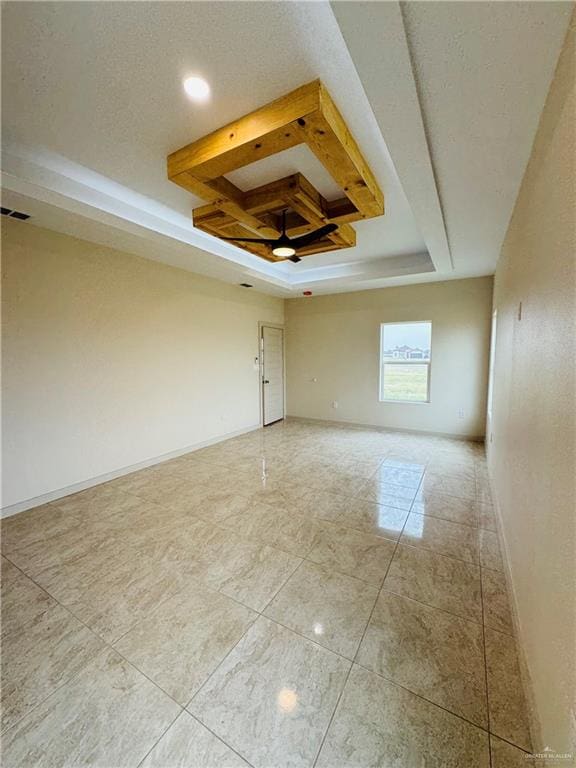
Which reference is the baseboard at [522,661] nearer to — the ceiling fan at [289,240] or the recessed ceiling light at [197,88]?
the ceiling fan at [289,240]

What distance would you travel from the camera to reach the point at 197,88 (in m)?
1.64

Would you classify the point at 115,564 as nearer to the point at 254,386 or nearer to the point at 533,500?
the point at 533,500

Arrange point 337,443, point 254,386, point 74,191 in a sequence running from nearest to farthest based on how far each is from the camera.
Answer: point 74,191 → point 337,443 → point 254,386

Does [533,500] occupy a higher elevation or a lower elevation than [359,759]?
higher

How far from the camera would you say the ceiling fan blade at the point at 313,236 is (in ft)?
8.87

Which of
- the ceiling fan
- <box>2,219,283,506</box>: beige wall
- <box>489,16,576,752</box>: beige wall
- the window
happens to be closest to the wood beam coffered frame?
the ceiling fan

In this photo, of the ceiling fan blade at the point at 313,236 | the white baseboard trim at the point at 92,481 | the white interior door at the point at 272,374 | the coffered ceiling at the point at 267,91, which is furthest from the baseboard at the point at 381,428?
the ceiling fan blade at the point at 313,236

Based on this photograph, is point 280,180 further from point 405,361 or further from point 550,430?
point 405,361

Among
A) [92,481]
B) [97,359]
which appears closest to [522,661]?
[92,481]

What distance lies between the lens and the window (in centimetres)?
536

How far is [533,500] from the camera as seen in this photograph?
138 centimetres

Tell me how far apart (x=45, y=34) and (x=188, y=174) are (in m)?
0.89

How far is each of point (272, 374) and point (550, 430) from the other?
18.3 ft

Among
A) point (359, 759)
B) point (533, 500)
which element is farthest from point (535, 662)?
point (359, 759)
